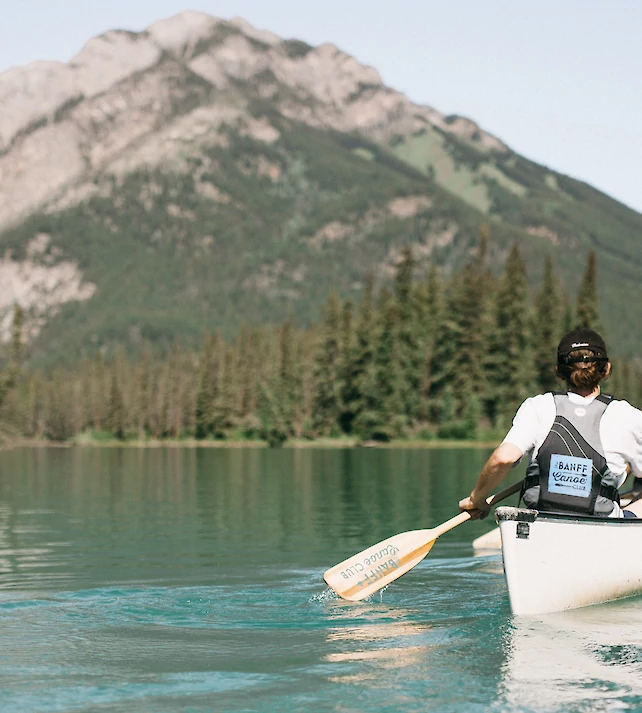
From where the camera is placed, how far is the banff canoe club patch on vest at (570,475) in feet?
35.5

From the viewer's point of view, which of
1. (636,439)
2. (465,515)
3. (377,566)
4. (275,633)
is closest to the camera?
(636,439)

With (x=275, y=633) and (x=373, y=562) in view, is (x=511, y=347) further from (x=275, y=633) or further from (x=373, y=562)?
(x=275, y=633)

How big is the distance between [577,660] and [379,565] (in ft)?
10.8

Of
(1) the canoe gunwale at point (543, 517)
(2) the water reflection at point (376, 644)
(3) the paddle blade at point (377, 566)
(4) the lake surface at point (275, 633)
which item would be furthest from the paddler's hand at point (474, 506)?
(2) the water reflection at point (376, 644)

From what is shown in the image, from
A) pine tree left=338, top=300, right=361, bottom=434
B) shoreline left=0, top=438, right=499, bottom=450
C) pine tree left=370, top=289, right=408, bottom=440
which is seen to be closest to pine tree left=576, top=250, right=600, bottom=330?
→ shoreline left=0, top=438, right=499, bottom=450

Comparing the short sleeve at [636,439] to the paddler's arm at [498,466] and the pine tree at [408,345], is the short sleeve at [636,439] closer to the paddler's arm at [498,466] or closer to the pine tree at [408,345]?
the paddler's arm at [498,466]

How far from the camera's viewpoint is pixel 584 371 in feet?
35.4

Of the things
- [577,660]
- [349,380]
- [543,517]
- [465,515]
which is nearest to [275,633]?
[465,515]

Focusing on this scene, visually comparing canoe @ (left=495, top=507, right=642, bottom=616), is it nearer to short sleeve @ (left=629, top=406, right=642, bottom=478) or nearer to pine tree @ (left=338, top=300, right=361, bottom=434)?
short sleeve @ (left=629, top=406, right=642, bottom=478)

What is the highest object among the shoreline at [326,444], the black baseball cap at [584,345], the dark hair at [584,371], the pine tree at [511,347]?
the pine tree at [511,347]

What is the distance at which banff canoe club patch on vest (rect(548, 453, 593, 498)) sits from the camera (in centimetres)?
1083

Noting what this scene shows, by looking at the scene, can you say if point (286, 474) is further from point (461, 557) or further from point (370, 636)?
point (370, 636)

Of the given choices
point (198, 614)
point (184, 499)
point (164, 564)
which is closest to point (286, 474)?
point (184, 499)

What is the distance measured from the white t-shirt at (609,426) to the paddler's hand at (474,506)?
856 millimetres
